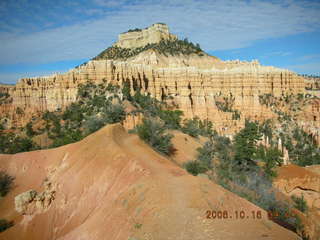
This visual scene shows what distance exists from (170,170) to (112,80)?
30795 millimetres

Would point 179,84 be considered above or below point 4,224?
above

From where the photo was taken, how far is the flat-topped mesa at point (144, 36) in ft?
256

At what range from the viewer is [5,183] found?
14094mm

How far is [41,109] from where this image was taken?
39.3 metres

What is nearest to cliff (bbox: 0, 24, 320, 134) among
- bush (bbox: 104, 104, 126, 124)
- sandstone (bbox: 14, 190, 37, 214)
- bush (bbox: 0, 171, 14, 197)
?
bush (bbox: 104, 104, 126, 124)

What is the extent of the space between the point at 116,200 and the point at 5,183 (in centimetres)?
901

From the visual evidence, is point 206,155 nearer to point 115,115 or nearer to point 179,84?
point 115,115

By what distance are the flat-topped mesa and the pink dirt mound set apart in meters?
67.3

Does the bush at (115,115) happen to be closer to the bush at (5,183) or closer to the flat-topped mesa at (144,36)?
the bush at (5,183)

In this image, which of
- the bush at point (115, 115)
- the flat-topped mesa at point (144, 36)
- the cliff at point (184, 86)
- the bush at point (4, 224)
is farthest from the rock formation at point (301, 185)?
the flat-topped mesa at point (144, 36)

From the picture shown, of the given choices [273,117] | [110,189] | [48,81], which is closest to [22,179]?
[110,189]

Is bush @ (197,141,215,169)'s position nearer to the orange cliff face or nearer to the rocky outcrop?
the rocky outcrop

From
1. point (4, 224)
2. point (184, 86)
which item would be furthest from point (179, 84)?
point (4, 224)
